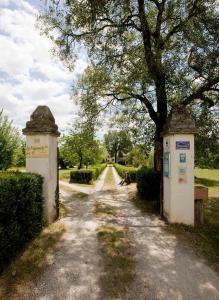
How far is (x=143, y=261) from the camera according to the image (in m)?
5.58

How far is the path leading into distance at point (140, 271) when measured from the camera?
4.30 meters

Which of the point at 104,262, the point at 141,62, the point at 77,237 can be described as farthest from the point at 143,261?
the point at 141,62

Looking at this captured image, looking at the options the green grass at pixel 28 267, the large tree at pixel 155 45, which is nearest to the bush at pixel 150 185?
the large tree at pixel 155 45

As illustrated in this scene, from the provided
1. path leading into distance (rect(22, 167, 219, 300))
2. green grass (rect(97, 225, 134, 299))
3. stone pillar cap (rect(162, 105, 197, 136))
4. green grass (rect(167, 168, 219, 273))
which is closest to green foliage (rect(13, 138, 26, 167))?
path leading into distance (rect(22, 167, 219, 300))

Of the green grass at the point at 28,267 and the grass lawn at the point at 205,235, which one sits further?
the grass lawn at the point at 205,235

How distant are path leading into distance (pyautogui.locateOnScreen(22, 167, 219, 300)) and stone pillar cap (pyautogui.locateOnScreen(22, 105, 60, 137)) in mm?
2915

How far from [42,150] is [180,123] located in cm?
417

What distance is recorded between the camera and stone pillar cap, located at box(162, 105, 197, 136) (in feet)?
26.7

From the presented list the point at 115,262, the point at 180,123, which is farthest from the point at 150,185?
the point at 115,262

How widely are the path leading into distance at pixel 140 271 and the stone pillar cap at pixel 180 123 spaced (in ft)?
9.53

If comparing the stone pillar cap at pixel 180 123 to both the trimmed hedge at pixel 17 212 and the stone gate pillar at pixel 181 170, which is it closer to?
the stone gate pillar at pixel 181 170

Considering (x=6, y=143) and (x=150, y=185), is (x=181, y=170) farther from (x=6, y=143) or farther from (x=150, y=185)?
(x=6, y=143)

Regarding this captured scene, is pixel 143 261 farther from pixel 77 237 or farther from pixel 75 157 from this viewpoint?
pixel 75 157

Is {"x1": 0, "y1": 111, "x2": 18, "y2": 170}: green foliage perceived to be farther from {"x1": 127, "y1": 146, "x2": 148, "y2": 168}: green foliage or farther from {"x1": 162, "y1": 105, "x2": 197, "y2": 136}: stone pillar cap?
{"x1": 162, "y1": 105, "x2": 197, "y2": 136}: stone pillar cap
